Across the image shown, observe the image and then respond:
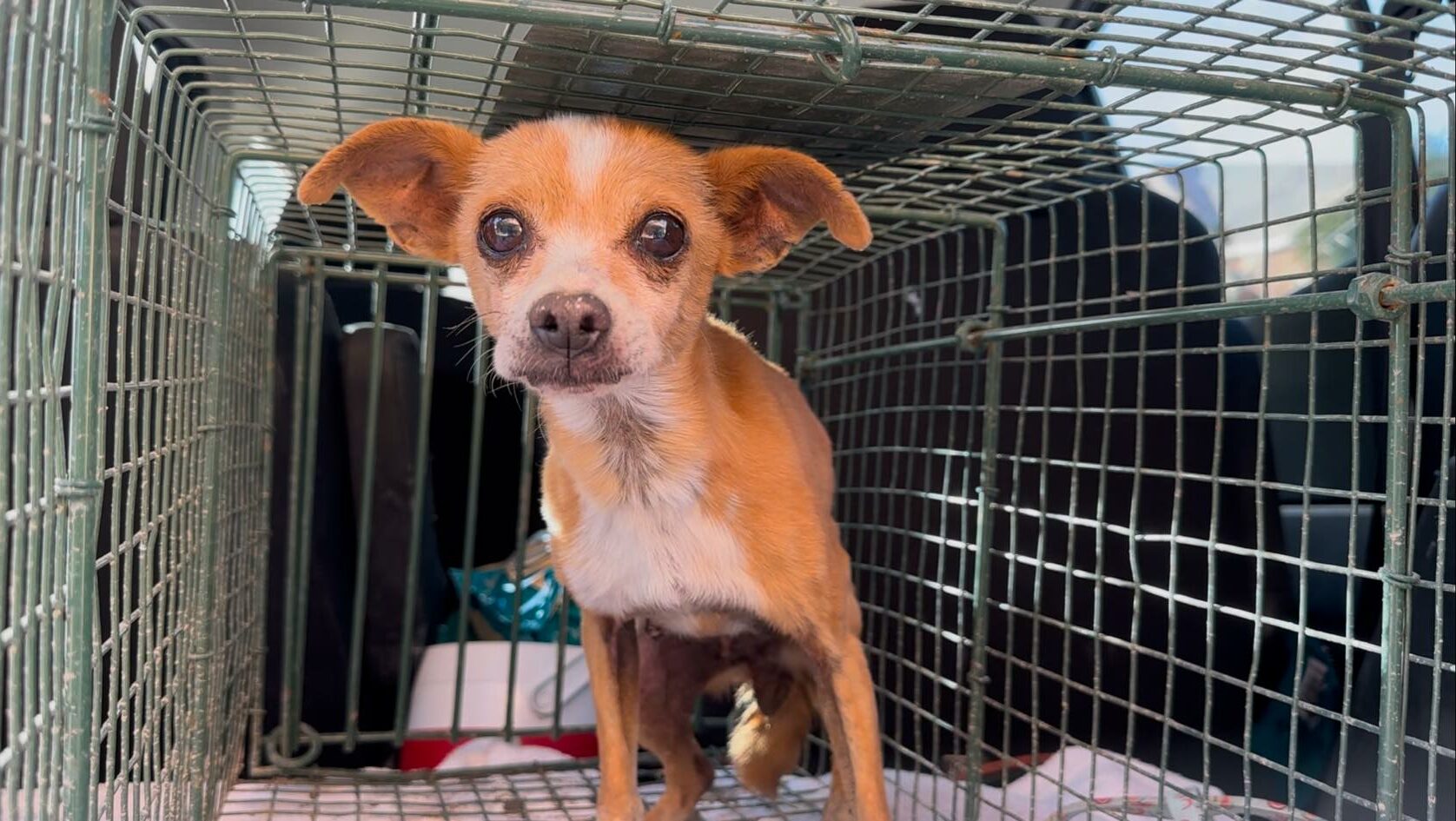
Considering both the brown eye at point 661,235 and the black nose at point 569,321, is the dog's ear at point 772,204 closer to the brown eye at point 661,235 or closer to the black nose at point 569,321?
the brown eye at point 661,235

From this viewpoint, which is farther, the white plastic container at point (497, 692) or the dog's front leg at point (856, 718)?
the white plastic container at point (497, 692)

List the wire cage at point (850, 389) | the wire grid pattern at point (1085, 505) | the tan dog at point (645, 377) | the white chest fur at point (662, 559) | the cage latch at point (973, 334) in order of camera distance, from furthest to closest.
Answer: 1. the wire grid pattern at point (1085, 505)
2. the cage latch at point (973, 334)
3. the white chest fur at point (662, 559)
4. the tan dog at point (645, 377)
5. the wire cage at point (850, 389)

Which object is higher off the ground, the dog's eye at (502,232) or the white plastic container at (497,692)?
the dog's eye at (502,232)

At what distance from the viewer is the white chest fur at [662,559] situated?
54.2 inches

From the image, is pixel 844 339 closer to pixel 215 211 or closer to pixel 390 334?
pixel 390 334

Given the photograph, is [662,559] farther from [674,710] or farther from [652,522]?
[674,710]

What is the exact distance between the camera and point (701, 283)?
1381 mm

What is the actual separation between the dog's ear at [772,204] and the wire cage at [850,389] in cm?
7

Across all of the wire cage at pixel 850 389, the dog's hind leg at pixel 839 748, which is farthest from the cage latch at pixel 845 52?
the dog's hind leg at pixel 839 748

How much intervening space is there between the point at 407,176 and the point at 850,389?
1154 mm

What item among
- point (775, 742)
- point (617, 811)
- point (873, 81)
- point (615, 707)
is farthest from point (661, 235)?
point (775, 742)

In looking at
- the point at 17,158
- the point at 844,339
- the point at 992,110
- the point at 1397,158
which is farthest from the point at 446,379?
the point at 1397,158

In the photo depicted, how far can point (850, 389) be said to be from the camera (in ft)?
7.45

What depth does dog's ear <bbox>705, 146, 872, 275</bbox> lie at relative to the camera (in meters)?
1.27
